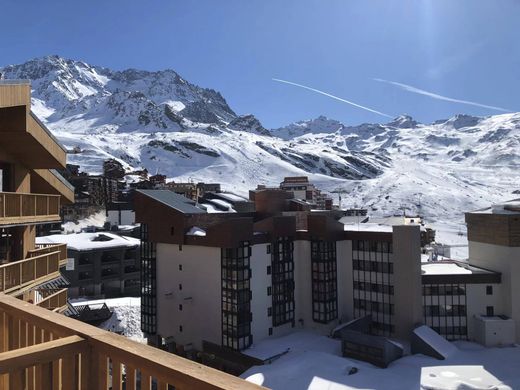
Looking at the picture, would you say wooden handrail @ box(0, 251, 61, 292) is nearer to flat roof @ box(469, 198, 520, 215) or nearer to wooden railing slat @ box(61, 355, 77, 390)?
wooden railing slat @ box(61, 355, 77, 390)

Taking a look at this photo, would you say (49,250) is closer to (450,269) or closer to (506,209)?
(450,269)

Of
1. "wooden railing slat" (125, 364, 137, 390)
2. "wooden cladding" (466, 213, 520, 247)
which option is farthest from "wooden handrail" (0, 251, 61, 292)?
"wooden cladding" (466, 213, 520, 247)

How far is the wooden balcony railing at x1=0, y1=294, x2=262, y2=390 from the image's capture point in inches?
91.4

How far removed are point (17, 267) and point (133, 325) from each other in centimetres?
3030

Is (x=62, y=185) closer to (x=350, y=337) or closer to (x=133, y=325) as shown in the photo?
(x=350, y=337)

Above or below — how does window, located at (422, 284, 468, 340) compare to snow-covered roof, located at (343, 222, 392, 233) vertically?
below

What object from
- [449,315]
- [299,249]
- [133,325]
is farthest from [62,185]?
[449,315]

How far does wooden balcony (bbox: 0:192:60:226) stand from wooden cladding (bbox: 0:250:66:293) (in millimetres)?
1296

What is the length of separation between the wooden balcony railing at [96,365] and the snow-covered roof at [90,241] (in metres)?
50.2

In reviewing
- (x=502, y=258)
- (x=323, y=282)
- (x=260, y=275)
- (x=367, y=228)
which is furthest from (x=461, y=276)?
(x=260, y=275)

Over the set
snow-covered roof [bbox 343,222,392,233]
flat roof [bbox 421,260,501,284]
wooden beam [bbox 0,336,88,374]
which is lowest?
flat roof [bbox 421,260,501,284]

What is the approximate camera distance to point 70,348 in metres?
2.80

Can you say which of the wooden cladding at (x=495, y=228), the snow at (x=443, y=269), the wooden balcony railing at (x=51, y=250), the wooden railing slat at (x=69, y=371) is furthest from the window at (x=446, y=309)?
the wooden railing slat at (x=69, y=371)

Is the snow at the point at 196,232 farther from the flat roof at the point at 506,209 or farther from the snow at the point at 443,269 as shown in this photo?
the flat roof at the point at 506,209
